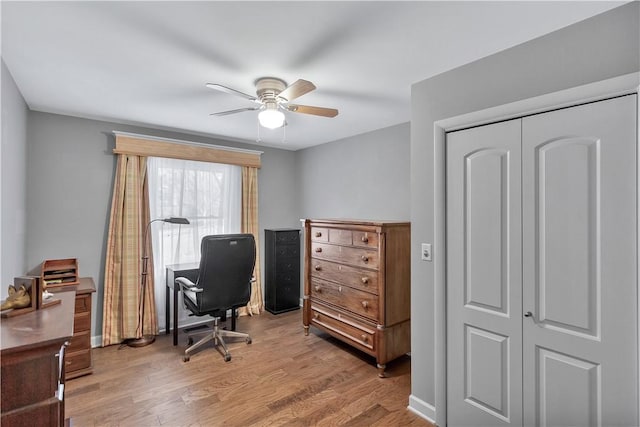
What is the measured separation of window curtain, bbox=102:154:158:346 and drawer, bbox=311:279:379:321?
199cm

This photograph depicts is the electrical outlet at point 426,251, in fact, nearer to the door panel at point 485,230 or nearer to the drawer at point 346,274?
the door panel at point 485,230

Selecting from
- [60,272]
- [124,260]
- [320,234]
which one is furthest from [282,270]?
[60,272]

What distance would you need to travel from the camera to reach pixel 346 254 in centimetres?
317

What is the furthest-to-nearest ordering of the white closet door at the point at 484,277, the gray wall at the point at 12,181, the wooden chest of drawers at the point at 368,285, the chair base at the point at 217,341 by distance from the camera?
the chair base at the point at 217,341 → the wooden chest of drawers at the point at 368,285 → the gray wall at the point at 12,181 → the white closet door at the point at 484,277

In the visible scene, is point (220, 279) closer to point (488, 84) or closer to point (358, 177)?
point (358, 177)

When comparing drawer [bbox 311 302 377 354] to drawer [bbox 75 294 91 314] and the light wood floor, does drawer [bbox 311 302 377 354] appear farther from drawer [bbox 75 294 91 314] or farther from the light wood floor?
drawer [bbox 75 294 91 314]

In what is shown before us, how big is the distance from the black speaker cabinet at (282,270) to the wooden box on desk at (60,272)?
2187 mm

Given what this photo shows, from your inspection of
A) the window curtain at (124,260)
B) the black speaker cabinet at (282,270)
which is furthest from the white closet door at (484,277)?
the window curtain at (124,260)

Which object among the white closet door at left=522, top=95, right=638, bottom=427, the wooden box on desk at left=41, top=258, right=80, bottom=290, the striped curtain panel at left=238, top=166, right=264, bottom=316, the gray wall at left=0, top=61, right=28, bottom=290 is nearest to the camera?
the white closet door at left=522, top=95, right=638, bottom=427

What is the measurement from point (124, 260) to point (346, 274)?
2.42 m

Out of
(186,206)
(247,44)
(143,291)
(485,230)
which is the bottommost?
(143,291)

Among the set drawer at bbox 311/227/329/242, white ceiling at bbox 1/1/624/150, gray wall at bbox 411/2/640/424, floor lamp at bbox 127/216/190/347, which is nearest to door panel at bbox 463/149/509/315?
gray wall at bbox 411/2/640/424

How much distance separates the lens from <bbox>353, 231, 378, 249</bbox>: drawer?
2.87 meters

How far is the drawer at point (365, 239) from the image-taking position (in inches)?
113
